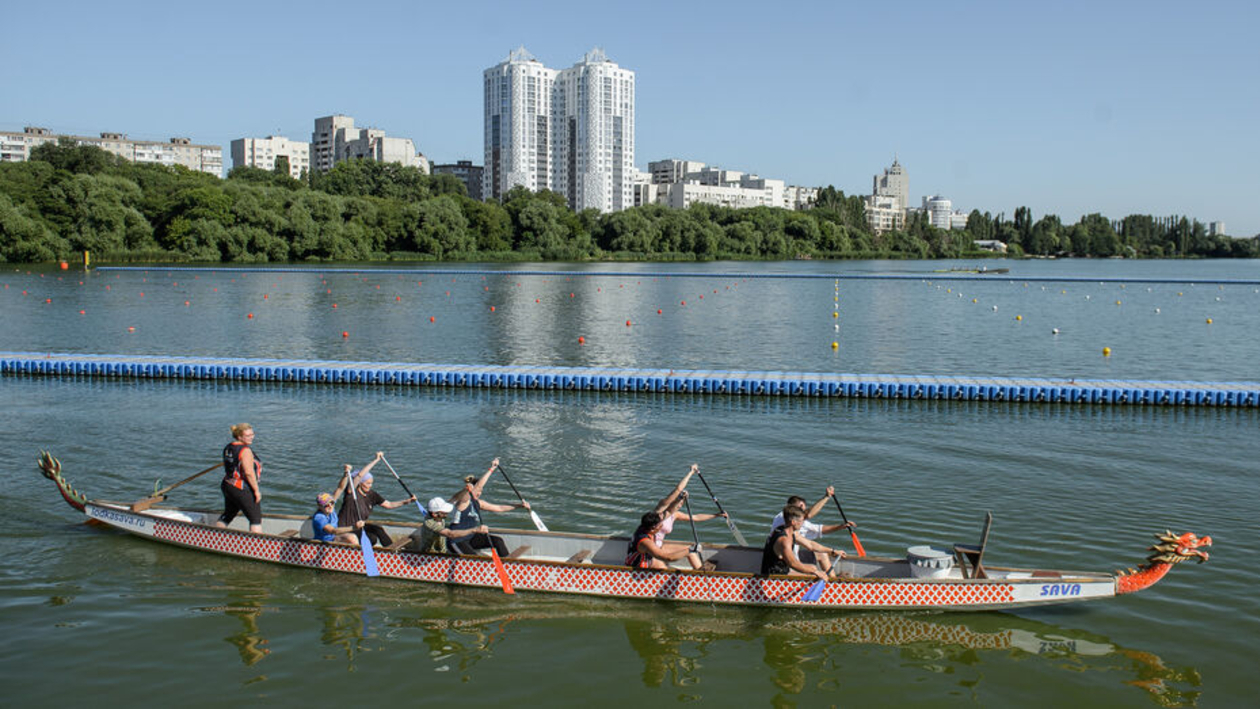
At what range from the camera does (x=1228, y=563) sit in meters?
13.9

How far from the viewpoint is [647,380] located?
90.7 ft

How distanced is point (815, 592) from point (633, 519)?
14.3 feet

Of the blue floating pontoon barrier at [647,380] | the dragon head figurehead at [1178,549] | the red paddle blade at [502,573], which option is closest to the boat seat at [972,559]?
the dragon head figurehead at [1178,549]

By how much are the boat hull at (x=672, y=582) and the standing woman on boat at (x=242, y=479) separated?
0.31m

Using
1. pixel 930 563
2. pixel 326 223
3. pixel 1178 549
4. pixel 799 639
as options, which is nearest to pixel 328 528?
pixel 799 639

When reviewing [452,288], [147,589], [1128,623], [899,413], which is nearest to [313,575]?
[147,589]

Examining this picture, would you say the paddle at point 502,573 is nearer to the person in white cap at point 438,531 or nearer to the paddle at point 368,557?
the person in white cap at point 438,531

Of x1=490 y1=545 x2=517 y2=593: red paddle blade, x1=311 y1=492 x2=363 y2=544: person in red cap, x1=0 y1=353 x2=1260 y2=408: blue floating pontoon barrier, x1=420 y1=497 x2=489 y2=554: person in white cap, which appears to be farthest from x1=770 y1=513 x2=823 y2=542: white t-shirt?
x1=0 y1=353 x2=1260 y2=408: blue floating pontoon barrier

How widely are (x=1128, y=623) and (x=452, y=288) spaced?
6361 centimetres

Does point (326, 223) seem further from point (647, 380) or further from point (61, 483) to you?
point (61, 483)

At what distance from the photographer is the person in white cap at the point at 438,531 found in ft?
Result: 43.2

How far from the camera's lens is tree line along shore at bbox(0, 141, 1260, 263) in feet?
306

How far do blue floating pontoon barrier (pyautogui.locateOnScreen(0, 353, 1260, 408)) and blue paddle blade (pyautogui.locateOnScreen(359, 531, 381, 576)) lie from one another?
14719mm

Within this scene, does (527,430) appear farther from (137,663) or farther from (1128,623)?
(1128,623)
